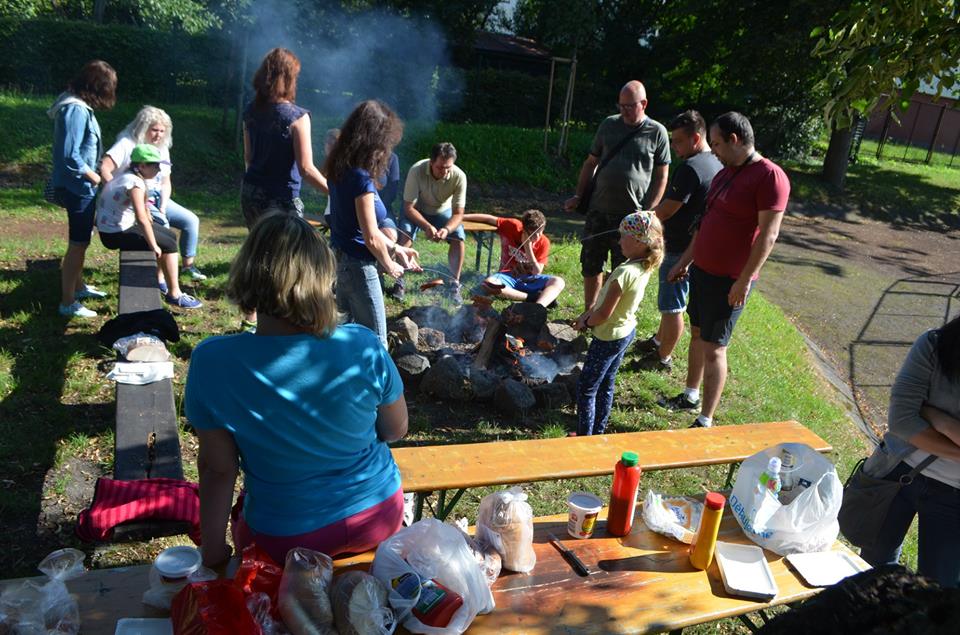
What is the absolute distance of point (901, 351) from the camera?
25.5ft

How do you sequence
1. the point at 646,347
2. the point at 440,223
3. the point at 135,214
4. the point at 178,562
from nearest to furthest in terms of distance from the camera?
the point at 178,562, the point at 135,214, the point at 646,347, the point at 440,223

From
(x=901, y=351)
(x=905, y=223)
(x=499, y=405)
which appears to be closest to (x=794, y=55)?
(x=905, y=223)

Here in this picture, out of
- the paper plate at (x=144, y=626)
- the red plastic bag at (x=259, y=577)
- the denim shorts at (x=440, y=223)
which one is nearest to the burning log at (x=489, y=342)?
the denim shorts at (x=440, y=223)

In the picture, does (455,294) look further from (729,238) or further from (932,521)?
(932,521)

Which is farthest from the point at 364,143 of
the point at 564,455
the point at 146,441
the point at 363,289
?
the point at 564,455

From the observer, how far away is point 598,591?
239 cm

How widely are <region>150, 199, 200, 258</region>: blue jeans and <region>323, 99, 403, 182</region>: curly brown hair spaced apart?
2.60 metres

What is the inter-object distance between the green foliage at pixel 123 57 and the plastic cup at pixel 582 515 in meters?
13.5

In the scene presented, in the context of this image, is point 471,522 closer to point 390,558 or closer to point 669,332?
point 390,558

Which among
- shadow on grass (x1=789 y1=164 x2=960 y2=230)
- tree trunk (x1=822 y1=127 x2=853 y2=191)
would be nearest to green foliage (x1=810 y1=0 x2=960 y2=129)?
shadow on grass (x1=789 y1=164 x2=960 y2=230)

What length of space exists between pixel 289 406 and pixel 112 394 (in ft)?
9.30

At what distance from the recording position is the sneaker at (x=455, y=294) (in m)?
6.74

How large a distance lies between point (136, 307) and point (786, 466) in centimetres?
391

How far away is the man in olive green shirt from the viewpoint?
6.70 meters
